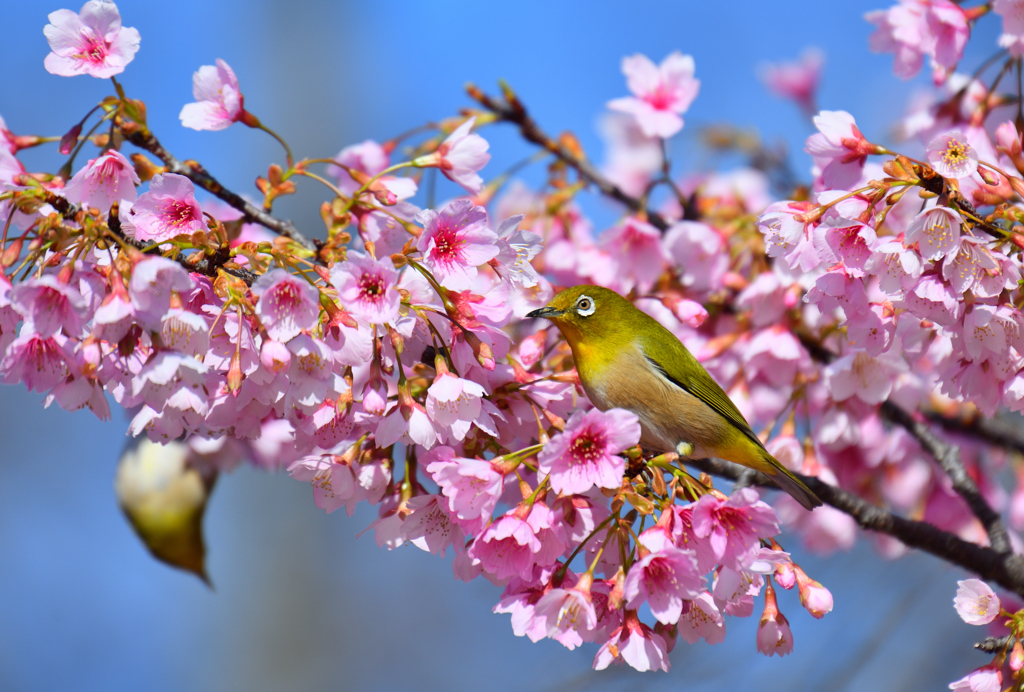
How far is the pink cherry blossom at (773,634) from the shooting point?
1926 mm

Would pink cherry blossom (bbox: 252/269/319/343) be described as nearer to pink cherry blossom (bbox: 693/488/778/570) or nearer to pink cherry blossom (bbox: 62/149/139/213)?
pink cherry blossom (bbox: 62/149/139/213)

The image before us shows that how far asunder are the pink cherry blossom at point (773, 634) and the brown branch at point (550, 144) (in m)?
1.79

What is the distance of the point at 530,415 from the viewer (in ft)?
6.82

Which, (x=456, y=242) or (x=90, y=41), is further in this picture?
(x=90, y=41)

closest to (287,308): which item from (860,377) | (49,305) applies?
→ (49,305)

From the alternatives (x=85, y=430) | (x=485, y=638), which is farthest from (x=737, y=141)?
(x=85, y=430)

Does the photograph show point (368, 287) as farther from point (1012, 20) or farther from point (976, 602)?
point (1012, 20)

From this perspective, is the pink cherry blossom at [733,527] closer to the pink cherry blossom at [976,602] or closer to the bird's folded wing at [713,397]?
the pink cherry blossom at [976,602]

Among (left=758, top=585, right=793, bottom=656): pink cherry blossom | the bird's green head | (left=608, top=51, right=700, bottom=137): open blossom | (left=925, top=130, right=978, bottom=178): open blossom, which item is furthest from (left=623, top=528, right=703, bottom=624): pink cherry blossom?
(left=608, top=51, right=700, bottom=137): open blossom

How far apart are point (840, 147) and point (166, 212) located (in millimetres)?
1739

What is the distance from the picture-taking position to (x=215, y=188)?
7.28 feet

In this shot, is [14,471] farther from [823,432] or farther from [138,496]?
[823,432]

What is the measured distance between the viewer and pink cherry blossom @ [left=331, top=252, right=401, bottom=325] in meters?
1.66

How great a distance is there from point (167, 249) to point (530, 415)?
98 centimetres
